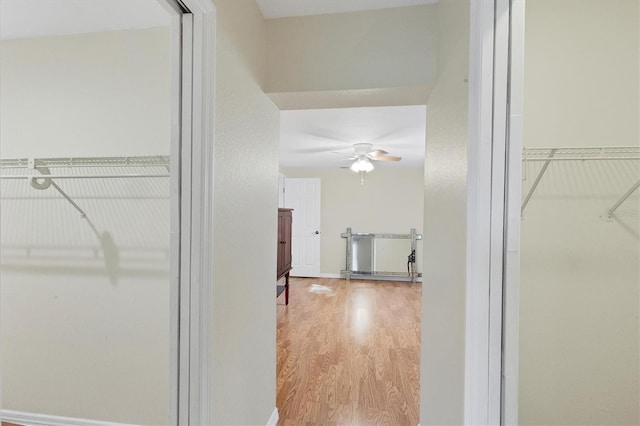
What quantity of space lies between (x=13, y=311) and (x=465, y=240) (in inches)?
48.1

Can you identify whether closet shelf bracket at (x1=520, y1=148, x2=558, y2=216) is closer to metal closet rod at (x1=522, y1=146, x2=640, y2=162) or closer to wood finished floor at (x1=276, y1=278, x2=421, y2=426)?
metal closet rod at (x1=522, y1=146, x2=640, y2=162)

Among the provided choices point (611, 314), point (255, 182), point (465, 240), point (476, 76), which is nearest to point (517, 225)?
point (465, 240)

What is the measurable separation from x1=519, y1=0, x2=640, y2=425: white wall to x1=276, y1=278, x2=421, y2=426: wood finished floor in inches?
61.8

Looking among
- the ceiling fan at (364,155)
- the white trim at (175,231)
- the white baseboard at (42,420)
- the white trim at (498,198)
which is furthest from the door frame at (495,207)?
the ceiling fan at (364,155)

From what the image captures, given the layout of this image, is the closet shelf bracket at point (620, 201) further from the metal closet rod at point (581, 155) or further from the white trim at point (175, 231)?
the white trim at point (175, 231)

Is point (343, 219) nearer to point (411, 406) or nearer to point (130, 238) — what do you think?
point (411, 406)

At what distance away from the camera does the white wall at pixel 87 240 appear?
0.68 m

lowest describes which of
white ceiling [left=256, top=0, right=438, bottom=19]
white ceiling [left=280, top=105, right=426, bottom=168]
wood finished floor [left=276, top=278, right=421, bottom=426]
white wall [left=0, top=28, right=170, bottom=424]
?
wood finished floor [left=276, top=278, right=421, bottom=426]

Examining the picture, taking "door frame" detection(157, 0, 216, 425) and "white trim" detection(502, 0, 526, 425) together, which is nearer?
"white trim" detection(502, 0, 526, 425)

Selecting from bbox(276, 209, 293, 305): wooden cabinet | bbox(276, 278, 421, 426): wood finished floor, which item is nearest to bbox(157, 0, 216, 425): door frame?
bbox(276, 278, 421, 426): wood finished floor

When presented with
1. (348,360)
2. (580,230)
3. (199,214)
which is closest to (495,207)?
(580,230)

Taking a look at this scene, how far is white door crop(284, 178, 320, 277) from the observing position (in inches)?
242

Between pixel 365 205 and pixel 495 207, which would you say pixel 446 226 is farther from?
pixel 365 205

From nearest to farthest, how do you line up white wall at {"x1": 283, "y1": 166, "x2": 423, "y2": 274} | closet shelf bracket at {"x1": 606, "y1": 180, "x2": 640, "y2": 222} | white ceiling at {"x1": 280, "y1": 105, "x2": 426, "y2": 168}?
closet shelf bracket at {"x1": 606, "y1": 180, "x2": 640, "y2": 222} < white ceiling at {"x1": 280, "y1": 105, "x2": 426, "y2": 168} < white wall at {"x1": 283, "y1": 166, "x2": 423, "y2": 274}
